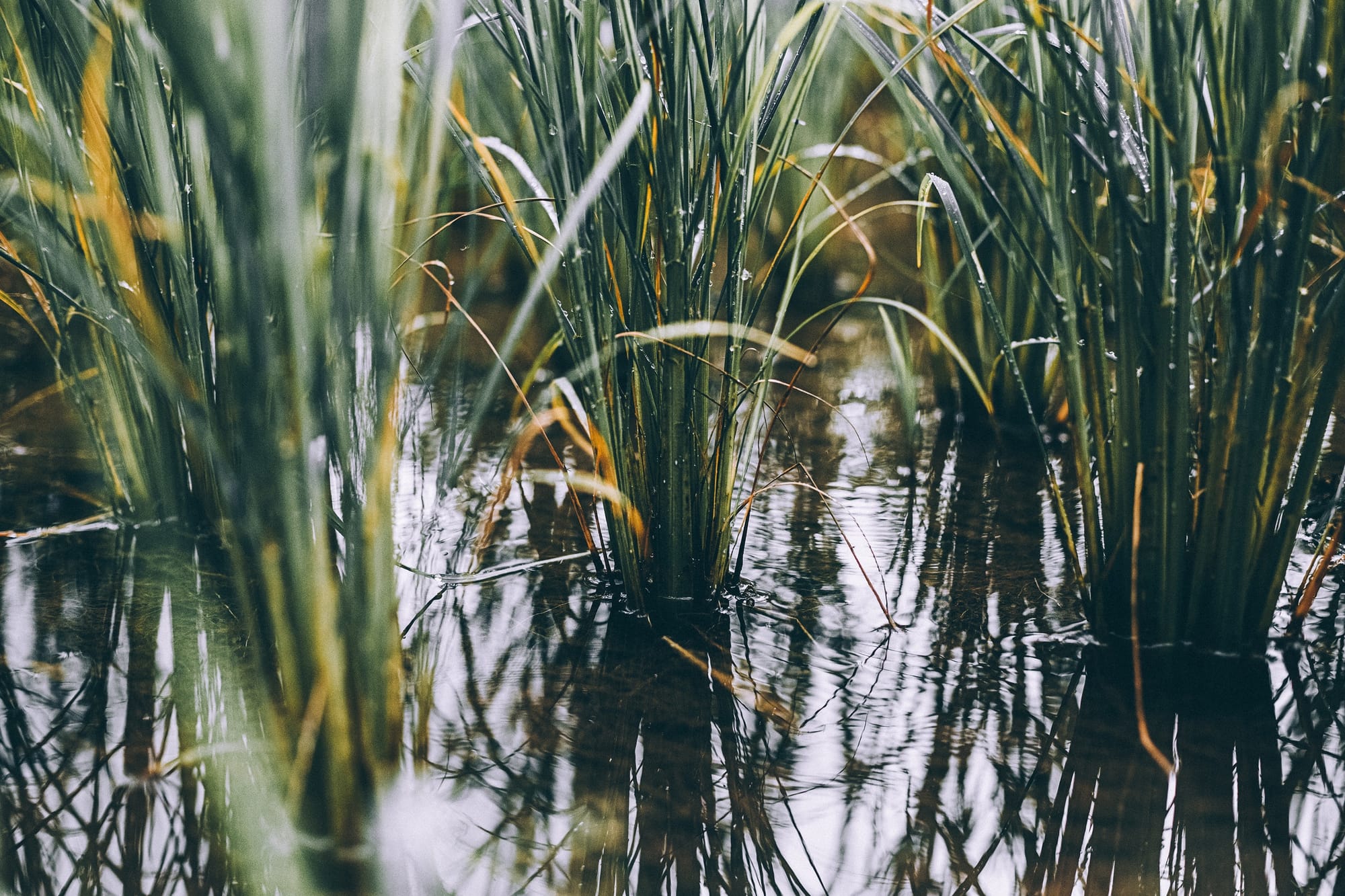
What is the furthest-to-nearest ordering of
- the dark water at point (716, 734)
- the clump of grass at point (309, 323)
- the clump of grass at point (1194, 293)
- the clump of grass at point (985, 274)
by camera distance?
the clump of grass at point (985, 274) < the clump of grass at point (1194, 293) < the dark water at point (716, 734) < the clump of grass at point (309, 323)

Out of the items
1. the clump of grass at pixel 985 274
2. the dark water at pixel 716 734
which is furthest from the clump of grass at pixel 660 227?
the clump of grass at pixel 985 274

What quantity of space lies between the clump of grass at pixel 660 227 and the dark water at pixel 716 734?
0.11m

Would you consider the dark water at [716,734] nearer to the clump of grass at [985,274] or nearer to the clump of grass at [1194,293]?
the clump of grass at [1194,293]

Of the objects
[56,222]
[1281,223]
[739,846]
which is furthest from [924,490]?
[56,222]

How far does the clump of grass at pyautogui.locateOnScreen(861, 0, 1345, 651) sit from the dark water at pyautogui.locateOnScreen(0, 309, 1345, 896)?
100mm

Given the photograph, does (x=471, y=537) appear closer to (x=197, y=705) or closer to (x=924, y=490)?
(x=197, y=705)

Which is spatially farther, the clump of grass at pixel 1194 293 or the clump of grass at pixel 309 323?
the clump of grass at pixel 1194 293

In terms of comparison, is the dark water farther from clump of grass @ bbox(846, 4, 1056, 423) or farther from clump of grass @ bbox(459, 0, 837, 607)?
clump of grass @ bbox(846, 4, 1056, 423)

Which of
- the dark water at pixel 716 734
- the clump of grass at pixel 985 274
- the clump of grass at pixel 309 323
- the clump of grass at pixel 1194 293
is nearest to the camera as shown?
the clump of grass at pixel 309 323

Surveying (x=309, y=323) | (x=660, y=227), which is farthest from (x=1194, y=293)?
(x=309, y=323)

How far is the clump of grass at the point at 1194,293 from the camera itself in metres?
0.83

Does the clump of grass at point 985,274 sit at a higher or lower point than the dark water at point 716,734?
higher

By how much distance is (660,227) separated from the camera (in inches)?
37.5

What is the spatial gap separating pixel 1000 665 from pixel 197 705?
679mm
